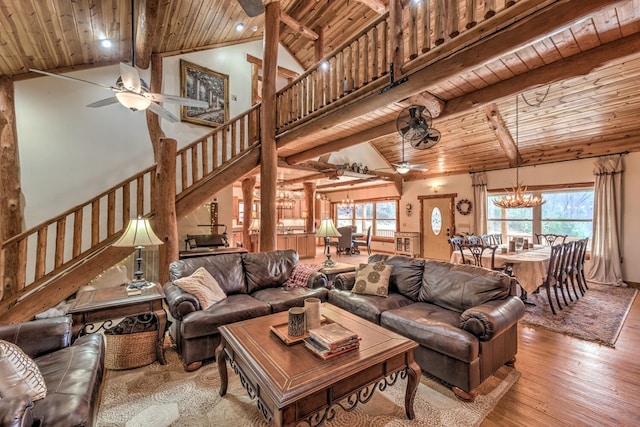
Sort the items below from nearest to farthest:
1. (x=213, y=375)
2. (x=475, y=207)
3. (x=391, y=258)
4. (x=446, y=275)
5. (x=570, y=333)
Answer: (x=213, y=375) < (x=446, y=275) < (x=570, y=333) < (x=391, y=258) < (x=475, y=207)

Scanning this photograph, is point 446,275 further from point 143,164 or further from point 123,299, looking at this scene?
point 143,164

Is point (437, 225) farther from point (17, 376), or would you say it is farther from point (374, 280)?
point (17, 376)

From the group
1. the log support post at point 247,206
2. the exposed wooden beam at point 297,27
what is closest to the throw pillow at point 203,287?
the log support post at point 247,206

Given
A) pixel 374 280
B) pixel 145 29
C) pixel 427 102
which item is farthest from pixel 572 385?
pixel 145 29

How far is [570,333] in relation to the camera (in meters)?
Answer: 3.18

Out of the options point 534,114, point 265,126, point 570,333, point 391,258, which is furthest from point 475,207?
point 265,126

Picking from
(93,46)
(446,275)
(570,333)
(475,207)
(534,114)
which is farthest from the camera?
(475,207)

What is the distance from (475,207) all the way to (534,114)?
8.59ft

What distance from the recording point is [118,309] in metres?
2.46

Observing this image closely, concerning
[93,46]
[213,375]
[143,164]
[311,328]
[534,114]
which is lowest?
[213,375]

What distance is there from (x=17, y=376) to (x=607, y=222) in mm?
8197

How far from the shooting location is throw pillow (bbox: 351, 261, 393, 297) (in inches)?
122

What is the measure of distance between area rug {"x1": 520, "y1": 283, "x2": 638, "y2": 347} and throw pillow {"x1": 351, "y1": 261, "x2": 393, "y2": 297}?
1.99m

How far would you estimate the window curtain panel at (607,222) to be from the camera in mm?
5414
